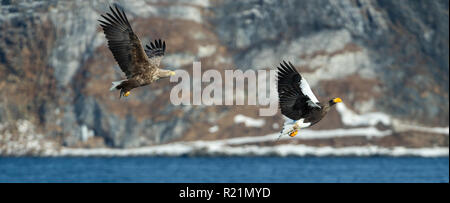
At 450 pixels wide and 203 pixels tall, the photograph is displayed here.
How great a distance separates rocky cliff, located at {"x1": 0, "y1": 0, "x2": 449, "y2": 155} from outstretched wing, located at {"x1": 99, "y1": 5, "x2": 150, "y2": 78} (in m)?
70.6

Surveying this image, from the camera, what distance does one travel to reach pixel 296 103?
15.0 m

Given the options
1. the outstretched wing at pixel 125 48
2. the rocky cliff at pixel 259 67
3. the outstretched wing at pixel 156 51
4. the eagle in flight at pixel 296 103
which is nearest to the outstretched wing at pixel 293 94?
the eagle in flight at pixel 296 103

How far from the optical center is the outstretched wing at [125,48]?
14.3 meters

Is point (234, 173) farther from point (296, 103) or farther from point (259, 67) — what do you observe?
point (296, 103)

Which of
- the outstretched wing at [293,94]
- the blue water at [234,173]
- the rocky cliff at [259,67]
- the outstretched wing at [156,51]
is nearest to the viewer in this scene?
the outstretched wing at [293,94]

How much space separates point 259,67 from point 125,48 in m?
77.7

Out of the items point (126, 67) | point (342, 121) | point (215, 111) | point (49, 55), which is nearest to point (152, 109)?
point (215, 111)

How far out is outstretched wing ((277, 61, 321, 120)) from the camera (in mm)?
14859

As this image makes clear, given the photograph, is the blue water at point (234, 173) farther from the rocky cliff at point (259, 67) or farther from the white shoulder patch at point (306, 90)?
the white shoulder patch at point (306, 90)

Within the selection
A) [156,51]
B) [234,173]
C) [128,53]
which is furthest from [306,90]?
[234,173]

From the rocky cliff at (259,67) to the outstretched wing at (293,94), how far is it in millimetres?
70496

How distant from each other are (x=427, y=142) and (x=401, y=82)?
835 cm

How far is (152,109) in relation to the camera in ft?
303

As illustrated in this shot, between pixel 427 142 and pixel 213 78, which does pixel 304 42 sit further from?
pixel 427 142
